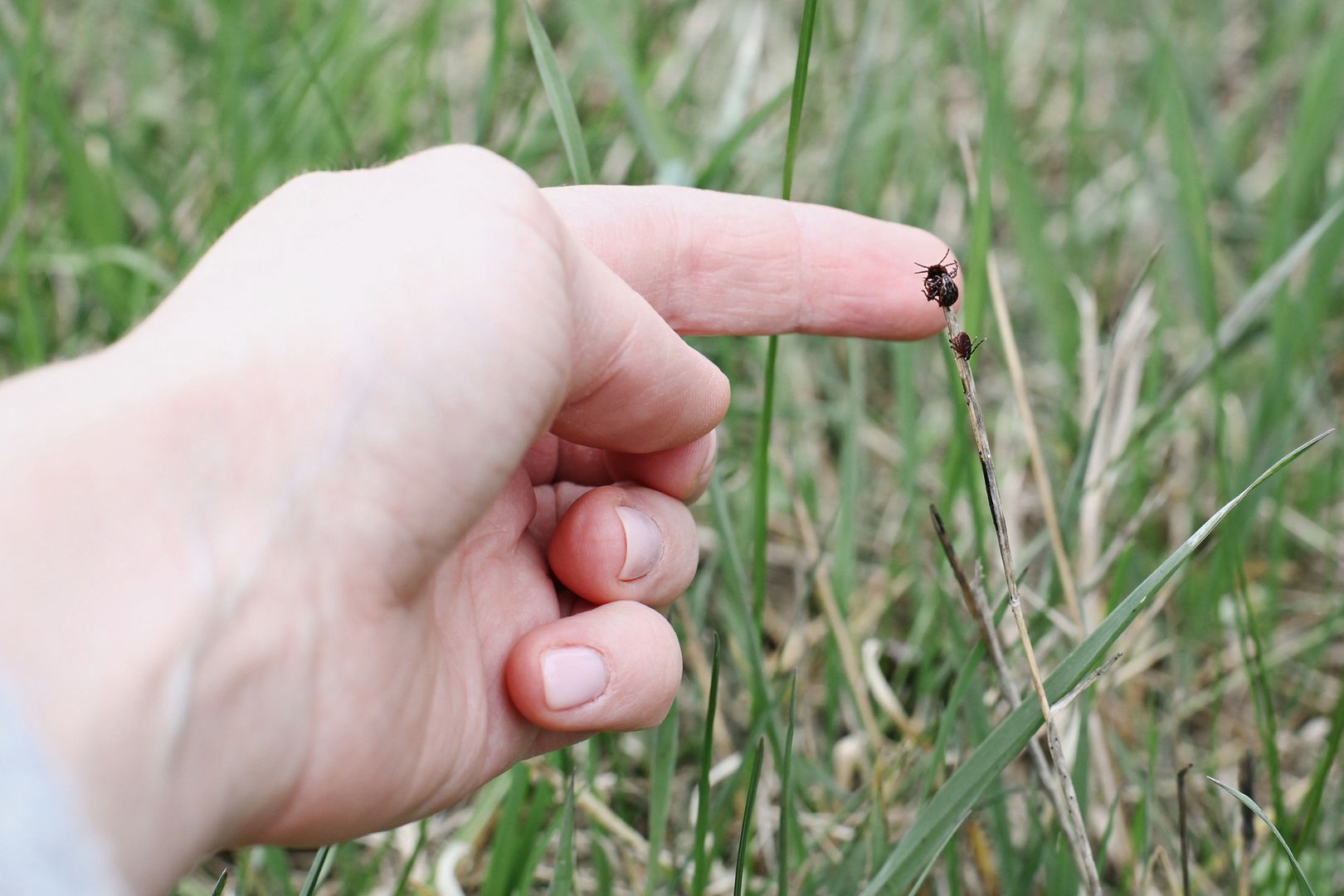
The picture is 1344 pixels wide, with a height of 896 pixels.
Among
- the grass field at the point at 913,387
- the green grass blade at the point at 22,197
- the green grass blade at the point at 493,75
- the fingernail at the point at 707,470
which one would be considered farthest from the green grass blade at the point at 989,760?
the green grass blade at the point at 22,197

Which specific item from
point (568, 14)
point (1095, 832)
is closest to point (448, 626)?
point (1095, 832)

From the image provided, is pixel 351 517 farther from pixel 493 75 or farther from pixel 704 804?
pixel 493 75

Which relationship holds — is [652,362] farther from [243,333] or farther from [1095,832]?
[1095,832]

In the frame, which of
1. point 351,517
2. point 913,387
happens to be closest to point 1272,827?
point 351,517

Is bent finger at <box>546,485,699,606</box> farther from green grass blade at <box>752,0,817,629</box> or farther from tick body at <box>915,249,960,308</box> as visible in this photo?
tick body at <box>915,249,960,308</box>

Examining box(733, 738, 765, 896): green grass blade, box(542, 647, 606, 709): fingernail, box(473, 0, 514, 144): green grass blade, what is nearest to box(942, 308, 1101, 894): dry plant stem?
box(733, 738, 765, 896): green grass blade

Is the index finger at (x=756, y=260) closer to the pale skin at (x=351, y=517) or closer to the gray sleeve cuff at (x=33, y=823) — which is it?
the pale skin at (x=351, y=517)
